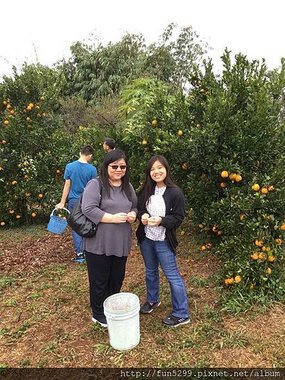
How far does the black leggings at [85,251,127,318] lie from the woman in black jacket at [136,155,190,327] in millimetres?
337

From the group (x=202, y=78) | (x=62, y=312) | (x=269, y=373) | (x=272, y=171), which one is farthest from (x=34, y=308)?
(x=202, y=78)

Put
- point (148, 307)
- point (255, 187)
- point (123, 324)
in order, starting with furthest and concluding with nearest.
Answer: point (255, 187) < point (148, 307) < point (123, 324)

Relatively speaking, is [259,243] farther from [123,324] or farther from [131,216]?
[123,324]

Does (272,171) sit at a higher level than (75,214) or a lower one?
higher

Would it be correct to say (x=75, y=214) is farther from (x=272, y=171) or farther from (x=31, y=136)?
(x=31, y=136)

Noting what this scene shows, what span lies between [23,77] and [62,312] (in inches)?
210

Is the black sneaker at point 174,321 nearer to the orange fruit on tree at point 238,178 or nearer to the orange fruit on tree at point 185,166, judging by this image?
the orange fruit on tree at point 238,178

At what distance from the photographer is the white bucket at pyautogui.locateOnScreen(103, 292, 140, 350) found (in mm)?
3309

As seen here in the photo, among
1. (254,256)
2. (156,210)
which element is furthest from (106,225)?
(254,256)

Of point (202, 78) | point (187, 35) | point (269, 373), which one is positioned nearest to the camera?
point (269, 373)

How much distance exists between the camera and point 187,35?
23.8 meters

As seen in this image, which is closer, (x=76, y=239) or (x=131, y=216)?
(x=131, y=216)

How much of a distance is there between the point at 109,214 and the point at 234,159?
86.3 inches

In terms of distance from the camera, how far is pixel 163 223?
138 inches
